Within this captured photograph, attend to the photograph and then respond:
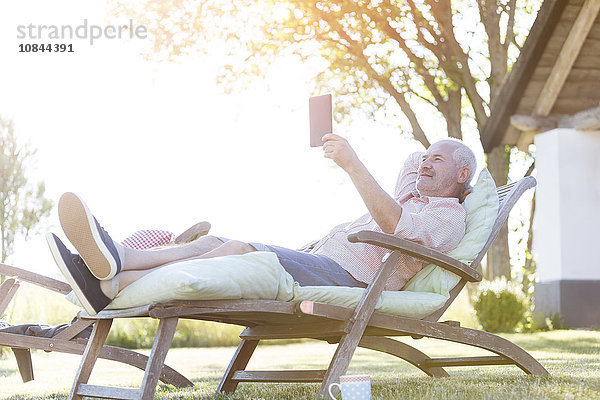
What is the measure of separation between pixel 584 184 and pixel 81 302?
810cm

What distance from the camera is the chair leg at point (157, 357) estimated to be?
2736mm

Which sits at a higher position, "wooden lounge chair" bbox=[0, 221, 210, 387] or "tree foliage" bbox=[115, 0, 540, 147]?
"tree foliage" bbox=[115, 0, 540, 147]

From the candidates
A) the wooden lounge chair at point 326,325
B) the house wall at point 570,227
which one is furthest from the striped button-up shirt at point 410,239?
the house wall at point 570,227

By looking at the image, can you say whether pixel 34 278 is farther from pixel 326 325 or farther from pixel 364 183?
pixel 364 183

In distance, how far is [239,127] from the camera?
16250 mm

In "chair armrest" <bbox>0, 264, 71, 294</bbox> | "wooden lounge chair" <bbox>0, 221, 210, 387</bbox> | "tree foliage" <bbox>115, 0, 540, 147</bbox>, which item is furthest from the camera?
"tree foliage" <bbox>115, 0, 540, 147</bbox>

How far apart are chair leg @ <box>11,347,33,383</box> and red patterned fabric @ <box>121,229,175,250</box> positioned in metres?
1.33

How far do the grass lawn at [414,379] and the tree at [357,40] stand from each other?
5.97m

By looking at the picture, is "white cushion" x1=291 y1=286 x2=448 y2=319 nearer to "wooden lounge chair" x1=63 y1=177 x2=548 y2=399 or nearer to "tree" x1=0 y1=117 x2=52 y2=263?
"wooden lounge chair" x1=63 y1=177 x2=548 y2=399

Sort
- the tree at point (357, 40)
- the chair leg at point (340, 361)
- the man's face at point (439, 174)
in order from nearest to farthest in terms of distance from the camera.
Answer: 1. the chair leg at point (340, 361)
2. the man's face at point (439, 174)
3. the tree at point (357, 40)

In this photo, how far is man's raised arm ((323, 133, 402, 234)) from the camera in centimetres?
315

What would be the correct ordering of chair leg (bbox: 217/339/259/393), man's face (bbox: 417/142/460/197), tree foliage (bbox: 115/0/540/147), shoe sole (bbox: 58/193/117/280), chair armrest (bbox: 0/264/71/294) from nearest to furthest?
shoe sole (bbox: 58/193/117/280), man's face (bbox: 417/142/460/197), chair leg (bbox: 217/339/259/393), chair armrest (bbox: 0/264/71/294), tree foliage (bbox: 115/0/540/147)

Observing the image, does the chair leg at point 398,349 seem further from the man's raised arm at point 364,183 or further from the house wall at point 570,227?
the house wall at point 570,227

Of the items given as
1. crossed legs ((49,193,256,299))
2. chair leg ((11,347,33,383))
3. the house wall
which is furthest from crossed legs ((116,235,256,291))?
the house wall
